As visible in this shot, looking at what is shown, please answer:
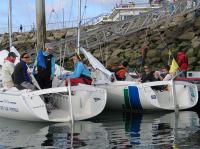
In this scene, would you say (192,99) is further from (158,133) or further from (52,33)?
(52,33)

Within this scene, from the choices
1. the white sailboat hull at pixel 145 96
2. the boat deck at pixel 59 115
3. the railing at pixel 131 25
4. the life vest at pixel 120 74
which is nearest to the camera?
the boat deck at pixel 59 115

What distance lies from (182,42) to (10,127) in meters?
20.5

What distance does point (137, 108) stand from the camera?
15945mm

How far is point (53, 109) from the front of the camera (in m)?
14.9

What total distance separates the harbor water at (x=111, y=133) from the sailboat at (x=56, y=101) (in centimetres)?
24

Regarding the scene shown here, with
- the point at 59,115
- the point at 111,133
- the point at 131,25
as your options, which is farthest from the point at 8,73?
the point at 131,25

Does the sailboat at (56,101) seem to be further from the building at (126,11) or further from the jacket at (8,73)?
the building at (126,11)

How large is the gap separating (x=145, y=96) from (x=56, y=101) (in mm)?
2581

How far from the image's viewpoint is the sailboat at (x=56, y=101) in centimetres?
1298

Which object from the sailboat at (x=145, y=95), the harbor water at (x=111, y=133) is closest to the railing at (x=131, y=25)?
the sailboat at (x=145, y=95)

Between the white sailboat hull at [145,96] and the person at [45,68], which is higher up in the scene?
the person at [45,68]

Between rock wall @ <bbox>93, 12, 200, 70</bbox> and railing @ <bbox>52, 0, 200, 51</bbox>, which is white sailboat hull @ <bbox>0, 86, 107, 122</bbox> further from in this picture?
rock wall @ <bbox>93, 12, 200, 70</bbox>

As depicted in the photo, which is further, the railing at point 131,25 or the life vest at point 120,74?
the railing at point 131,25

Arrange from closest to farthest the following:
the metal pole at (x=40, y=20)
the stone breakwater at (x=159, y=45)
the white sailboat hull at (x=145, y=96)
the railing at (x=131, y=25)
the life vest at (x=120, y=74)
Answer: the white sailboat hull at (x=145, y=96)
the life vest at (x=120, y=74)
the metal pole at (x=40, y=20)
the railing at (x=131, y=25)
the stone breakwater at (x=159, y=45)
